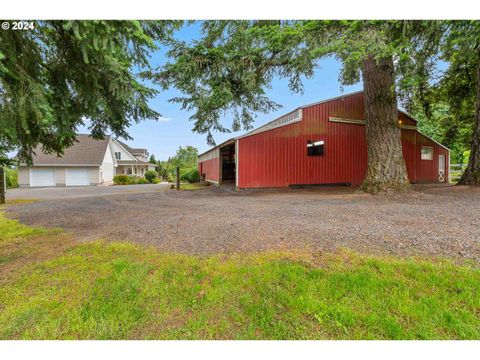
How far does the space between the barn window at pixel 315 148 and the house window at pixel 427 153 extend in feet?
23.2

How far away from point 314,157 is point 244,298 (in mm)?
10440

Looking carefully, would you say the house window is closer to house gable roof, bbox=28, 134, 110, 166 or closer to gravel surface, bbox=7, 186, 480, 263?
gravel surface, bbox=7, 186, 480, 263

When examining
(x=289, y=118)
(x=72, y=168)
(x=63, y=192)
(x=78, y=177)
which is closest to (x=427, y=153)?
(x=289, y=118)

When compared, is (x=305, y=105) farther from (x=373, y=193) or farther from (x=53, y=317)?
(x=53, y=317)

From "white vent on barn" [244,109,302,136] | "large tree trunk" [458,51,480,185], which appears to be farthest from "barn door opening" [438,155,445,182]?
"white vent on barn" [244,109,302,136]

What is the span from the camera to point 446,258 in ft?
7.66

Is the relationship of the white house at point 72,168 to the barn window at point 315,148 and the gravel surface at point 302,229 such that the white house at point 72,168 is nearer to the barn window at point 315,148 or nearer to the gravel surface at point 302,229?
the gravel surface at point 302,229

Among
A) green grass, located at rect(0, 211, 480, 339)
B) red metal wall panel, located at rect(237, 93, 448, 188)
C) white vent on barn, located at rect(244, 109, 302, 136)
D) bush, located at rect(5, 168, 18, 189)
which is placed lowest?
green grass, located at rect(0, 211, 480, 339)

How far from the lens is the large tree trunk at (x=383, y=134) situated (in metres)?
7.00

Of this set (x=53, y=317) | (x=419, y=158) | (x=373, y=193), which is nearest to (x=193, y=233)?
(x=53, y=317)

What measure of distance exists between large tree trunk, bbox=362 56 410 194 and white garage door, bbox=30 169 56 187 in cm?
2436

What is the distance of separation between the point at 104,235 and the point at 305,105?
10.4 meters

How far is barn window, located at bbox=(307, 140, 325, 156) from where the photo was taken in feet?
36.3

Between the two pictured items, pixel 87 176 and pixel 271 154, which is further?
pixel 87 176
